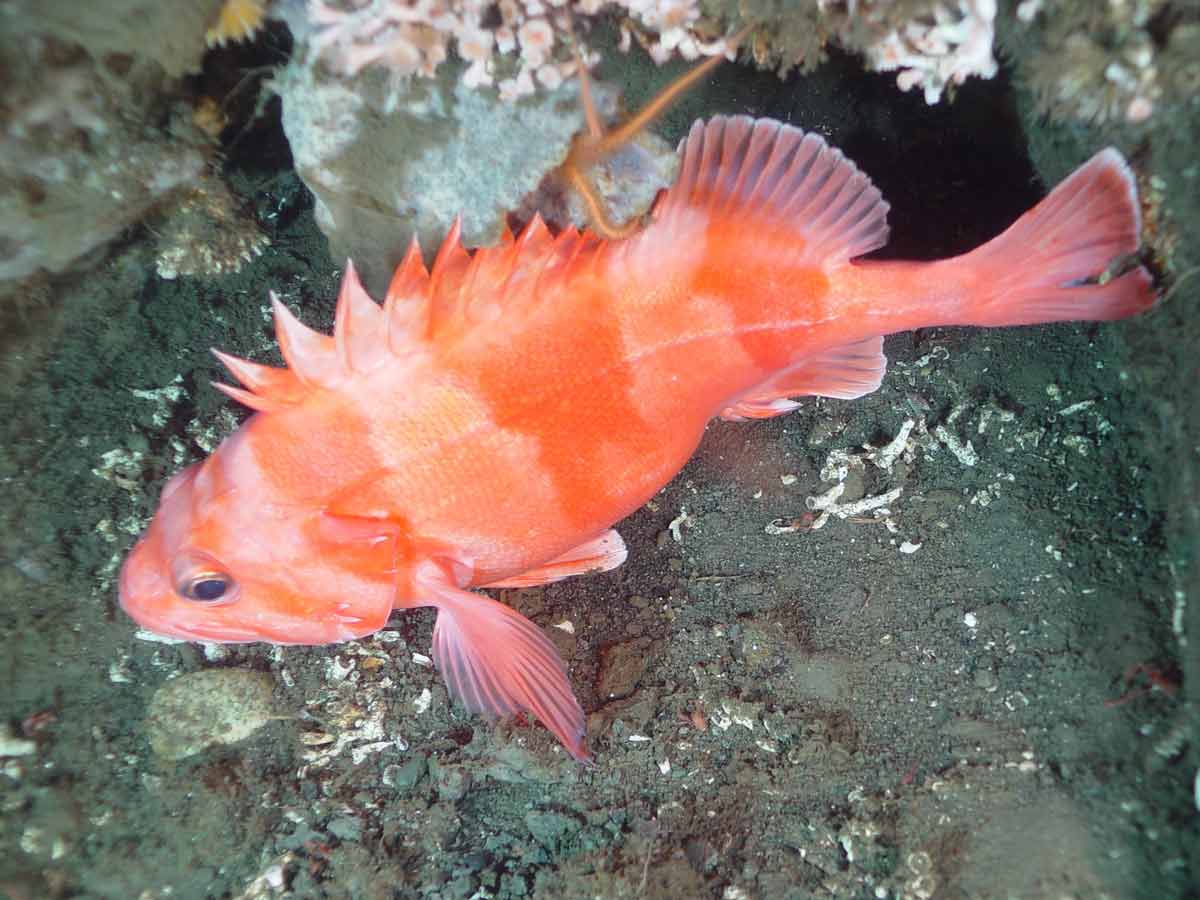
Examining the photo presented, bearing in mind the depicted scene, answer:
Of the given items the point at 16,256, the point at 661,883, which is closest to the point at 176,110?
the point at 16,256

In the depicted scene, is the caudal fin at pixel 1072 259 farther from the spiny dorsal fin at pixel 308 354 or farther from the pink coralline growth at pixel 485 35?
the spiny dorsal fin at pixel 308 354

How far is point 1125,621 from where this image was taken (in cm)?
241

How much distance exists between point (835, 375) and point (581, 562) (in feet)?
4.31

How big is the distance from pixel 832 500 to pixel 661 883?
5.77 feet

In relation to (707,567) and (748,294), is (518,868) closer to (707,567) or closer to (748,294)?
(707,567)

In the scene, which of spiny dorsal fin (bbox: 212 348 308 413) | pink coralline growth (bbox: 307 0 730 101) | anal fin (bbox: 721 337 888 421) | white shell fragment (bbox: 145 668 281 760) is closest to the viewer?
pink coralline growth (bbox: 307 0 730 101)

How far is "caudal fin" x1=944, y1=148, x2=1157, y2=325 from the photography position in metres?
1.98

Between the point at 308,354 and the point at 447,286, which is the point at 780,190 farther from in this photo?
the point at 308,354

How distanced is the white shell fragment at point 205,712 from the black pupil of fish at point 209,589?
114 cm

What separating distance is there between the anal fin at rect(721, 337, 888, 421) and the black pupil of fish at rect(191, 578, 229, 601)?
1.94 m

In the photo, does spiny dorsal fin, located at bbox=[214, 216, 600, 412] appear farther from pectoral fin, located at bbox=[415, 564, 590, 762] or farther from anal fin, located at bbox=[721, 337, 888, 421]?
anal fin, located at bbox=[721, 337, 888, 421]

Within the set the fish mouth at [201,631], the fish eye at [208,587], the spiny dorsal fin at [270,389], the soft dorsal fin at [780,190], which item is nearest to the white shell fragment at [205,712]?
the fish mouth at [201,631]

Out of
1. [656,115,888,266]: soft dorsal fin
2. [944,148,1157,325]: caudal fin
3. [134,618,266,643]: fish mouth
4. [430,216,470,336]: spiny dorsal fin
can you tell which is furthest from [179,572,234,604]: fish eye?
[944,148,1157,325]: caudal fin

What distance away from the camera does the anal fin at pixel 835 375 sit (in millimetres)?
2725
